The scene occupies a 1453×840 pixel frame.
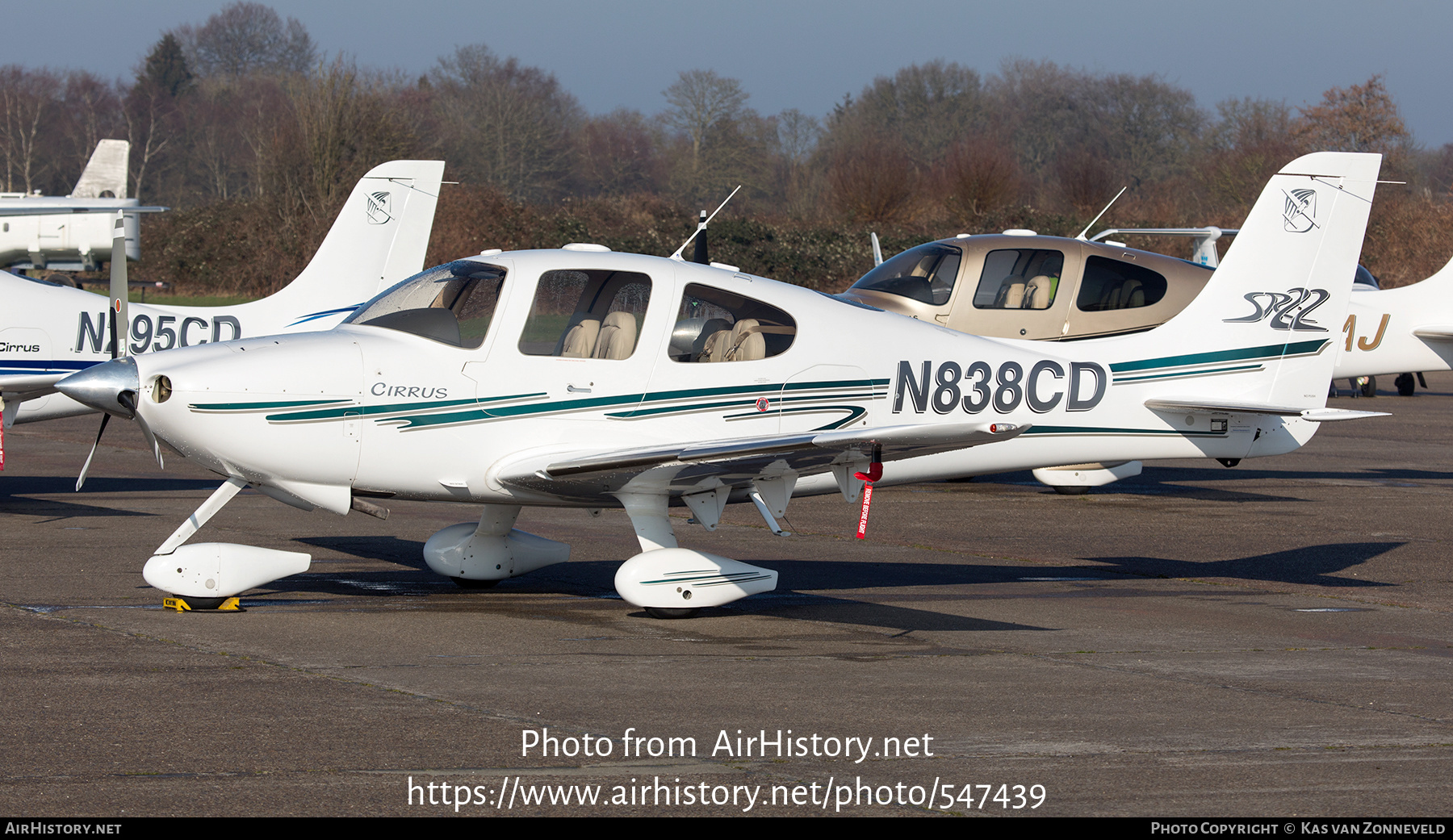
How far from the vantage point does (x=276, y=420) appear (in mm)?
7832

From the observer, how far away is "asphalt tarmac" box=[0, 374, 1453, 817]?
16.3 ft

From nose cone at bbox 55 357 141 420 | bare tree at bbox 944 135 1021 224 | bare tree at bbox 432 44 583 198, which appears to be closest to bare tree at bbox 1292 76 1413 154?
bare tree at bbox 944 135 1021 224

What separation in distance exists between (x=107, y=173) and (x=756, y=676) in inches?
1554

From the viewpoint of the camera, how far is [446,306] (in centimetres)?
833

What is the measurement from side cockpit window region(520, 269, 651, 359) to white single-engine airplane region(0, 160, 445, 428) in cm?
578

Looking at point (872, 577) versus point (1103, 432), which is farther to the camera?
point (872, 577)

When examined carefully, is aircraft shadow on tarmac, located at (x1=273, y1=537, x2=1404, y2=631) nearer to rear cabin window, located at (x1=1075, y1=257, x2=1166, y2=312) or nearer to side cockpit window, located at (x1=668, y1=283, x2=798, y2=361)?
side cockpit window, located at (x1=668, y1=283, x2=798, y2=361)

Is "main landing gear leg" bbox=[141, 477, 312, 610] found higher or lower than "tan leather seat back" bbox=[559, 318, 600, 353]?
lower

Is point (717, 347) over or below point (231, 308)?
over

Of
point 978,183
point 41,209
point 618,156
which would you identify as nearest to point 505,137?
point 618,156

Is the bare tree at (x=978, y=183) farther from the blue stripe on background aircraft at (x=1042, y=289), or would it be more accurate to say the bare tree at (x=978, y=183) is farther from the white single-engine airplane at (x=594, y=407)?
the white single-engine airplane at (x=594, y=407)

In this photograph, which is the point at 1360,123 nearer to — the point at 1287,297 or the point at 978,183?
the point at 978,183

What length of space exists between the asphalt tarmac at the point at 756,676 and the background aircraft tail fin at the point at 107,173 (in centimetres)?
3176

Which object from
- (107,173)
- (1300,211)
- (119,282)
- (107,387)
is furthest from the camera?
(107,173)
